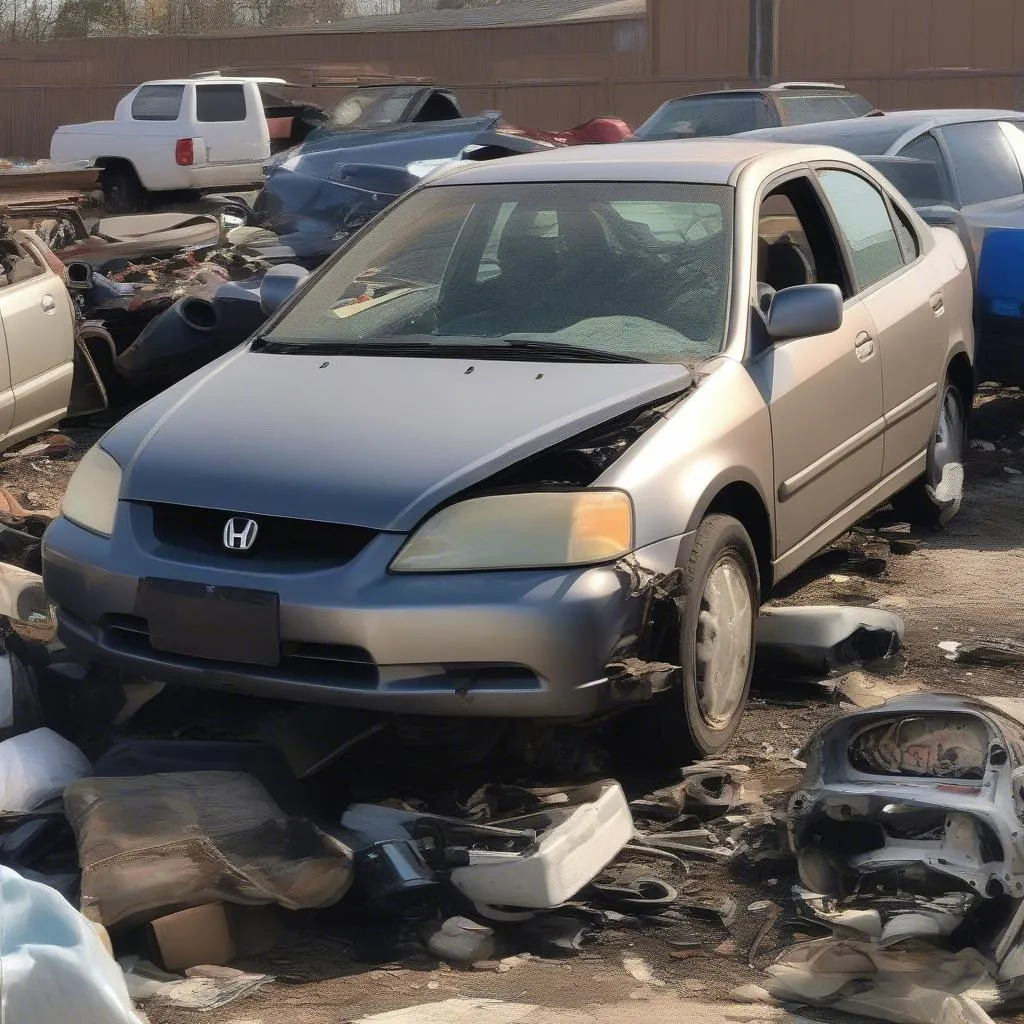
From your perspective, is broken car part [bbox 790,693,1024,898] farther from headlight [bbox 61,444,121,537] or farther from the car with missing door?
headlight [bbox 61,444,121,537]

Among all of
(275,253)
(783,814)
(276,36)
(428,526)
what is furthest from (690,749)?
(276,36)

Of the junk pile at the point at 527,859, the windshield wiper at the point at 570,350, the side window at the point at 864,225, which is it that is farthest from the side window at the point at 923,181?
the junk pile at the point at 527,859

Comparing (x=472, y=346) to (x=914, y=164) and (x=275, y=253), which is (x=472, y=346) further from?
(x=275, y=253)

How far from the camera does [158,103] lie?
2088 cm

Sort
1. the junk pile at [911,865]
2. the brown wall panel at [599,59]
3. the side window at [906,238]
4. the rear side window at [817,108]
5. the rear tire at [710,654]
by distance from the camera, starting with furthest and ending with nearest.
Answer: the brown wall panel at [599,59], the rear side window at [817,108], the side window at [906,238], the rear tire at [710,654], the junk pile at [911,865]

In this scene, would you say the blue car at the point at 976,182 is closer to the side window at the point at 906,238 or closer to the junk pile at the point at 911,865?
the side window at the point at 906,238

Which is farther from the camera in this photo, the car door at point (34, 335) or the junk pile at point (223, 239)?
the junk pile at point (223, 239)

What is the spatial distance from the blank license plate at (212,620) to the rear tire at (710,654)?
953 millimetres

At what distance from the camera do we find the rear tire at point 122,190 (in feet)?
66.3

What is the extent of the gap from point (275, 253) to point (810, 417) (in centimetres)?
741

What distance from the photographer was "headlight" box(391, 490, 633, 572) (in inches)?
144

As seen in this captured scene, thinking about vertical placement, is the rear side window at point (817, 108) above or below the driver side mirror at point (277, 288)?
above

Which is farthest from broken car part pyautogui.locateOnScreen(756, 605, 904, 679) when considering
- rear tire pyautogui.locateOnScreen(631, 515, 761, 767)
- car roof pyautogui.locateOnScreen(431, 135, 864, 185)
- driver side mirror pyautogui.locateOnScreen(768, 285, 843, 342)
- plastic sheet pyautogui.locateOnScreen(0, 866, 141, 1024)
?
plastic sheet pyautogui.locateOnScreen(0, 866, 141, 1024)

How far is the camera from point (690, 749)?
13.1 ft
